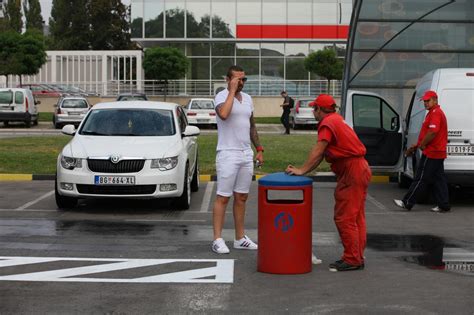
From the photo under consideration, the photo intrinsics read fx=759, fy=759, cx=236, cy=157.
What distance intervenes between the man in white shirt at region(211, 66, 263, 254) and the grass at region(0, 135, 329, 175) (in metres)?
8.03

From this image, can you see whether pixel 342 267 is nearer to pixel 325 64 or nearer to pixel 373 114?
pixel 373 114

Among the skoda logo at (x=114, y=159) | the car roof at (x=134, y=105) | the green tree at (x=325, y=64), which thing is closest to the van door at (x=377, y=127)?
the car roof at (x=134, y=105)

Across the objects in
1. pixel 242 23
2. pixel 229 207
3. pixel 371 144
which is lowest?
pixel 229 207

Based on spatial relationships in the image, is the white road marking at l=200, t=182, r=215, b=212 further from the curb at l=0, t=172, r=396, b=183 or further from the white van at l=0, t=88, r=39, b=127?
the white van at l=0, t=88, r=39, b=127

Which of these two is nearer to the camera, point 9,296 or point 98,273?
point 9,296

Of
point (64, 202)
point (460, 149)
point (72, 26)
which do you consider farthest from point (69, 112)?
point (72, 26)

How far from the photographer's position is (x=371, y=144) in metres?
14.3

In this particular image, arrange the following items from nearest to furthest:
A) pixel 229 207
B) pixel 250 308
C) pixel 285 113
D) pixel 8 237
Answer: pixel 250 308, pixel 8 237, pixel 229 207, pixel 285 113

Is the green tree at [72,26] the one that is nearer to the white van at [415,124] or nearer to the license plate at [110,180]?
the white van at [415,124]

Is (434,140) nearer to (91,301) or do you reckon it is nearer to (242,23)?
(91,301)

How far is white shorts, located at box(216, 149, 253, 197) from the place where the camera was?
26.0 feet

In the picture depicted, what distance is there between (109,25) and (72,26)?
14.9 ft

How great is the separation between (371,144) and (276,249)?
7.56 meters

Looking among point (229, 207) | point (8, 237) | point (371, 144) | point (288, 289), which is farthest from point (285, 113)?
point (288, 289)
